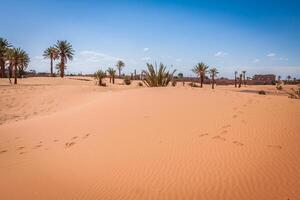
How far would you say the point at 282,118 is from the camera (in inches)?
316

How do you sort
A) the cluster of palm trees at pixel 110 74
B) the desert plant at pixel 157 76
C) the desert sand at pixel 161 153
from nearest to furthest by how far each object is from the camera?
the desert sand at pixel 161 153
the desert plant at pixel 157 76
the cluster of palm trees at pixel 110 74

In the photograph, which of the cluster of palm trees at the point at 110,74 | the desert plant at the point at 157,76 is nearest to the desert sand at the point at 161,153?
the desert plant at the point at 157,76

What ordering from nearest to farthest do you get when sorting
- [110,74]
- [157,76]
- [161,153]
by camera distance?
[161,153], [157,76], [110,74]

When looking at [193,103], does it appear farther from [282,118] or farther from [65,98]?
[65,98]

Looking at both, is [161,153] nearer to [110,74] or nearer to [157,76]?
[157,76]

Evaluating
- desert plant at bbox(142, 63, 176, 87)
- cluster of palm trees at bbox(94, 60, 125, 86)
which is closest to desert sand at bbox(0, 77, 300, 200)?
desert plant at bbox(142, 63, 176, 87)

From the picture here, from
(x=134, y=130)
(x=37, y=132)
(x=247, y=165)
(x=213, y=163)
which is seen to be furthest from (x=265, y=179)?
(x=37, y=132)

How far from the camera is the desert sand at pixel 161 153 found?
4.64m

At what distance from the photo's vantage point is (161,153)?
6.06m

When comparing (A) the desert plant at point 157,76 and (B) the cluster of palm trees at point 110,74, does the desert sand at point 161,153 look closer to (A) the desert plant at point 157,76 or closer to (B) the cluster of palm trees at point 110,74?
(A) the desert plant at point 157,76

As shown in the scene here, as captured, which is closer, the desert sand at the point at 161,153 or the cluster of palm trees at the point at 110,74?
the desert sand at the point at 161,153

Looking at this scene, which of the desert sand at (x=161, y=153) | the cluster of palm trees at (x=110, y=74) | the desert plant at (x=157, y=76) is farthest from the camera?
the cluster of palm trees at (x=110, y=74)

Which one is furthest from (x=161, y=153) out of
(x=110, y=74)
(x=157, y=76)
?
(x=110, y=74)

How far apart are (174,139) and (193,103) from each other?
3.46 m
